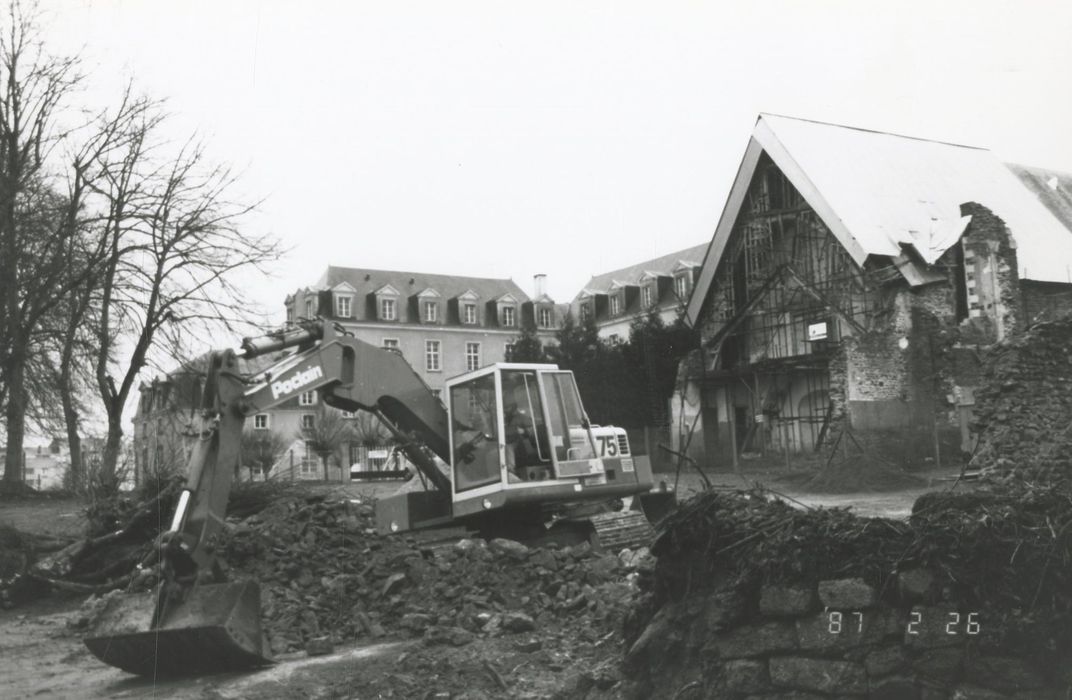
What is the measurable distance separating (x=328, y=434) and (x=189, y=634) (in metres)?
41.1

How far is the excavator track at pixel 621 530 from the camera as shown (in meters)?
14.0

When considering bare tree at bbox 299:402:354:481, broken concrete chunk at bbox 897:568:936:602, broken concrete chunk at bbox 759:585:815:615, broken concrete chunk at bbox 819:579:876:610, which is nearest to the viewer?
broken concrete chunk at bbox 897:568:936:602

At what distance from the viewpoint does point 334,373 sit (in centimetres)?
1137

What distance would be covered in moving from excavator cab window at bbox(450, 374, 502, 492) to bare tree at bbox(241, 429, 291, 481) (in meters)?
3.28

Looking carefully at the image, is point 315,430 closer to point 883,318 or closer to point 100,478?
point 883,318

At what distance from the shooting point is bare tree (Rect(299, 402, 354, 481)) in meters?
48.7

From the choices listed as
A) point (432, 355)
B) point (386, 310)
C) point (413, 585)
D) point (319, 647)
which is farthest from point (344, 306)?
point (319, 647)

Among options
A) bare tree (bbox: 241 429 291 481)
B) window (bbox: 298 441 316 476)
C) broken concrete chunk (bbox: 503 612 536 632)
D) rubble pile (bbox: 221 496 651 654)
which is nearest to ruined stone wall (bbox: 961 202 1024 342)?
bare tree (bbox: 241 429 291 481)

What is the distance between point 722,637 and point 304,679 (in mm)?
4304

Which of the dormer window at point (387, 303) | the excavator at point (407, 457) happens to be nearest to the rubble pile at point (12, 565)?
the excavator at point (407, 457)

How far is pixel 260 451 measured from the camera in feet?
122

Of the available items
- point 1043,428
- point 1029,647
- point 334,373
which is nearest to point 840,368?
point 1043,428

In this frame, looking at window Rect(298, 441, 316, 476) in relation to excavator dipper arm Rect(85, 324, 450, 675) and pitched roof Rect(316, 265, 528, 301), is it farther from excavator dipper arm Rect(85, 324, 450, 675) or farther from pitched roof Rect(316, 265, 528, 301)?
excavator dipper arm Rect(85, 324, 450, 675)

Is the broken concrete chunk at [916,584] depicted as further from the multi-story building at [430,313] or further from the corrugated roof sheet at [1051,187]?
the multi-story building at [430,313]
